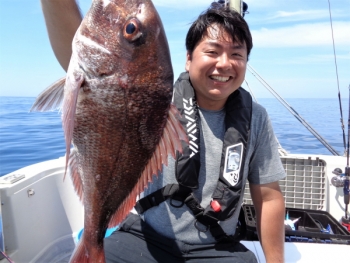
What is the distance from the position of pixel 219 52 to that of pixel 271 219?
143cm

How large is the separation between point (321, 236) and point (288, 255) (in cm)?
62

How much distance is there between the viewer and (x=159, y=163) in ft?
5.24

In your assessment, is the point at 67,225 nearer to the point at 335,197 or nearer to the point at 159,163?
the point at 159,163

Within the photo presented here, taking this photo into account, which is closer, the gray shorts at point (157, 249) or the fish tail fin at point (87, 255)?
the fish tail fin at point (87, 255)

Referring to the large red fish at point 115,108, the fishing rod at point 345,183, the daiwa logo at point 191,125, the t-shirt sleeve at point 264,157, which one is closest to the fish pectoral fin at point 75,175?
the large red fish at point 115,108

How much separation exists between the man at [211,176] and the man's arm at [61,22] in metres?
0.99

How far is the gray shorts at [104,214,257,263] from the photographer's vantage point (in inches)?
91.5

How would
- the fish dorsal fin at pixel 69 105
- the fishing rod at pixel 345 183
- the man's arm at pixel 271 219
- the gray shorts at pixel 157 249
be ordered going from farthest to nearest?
1. the fishing rod at pixel 345 183
2. the man's arm at pixel 271 219
3. the gray shorts at pixel 157 249
4. the fish dorsal fin at pixel 69 105

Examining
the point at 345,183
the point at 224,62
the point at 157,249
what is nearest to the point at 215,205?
the point at 157,249

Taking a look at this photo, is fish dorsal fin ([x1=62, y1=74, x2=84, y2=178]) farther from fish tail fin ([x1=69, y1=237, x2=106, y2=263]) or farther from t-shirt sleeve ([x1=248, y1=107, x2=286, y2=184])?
t-shirt sleeve ([x1=248, y1=107, x2=286, y2=184])

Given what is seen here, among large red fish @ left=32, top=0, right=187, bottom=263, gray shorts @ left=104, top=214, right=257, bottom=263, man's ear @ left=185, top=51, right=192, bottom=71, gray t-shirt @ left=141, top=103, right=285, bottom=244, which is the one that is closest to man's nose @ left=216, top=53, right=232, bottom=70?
man's ear @ left=185, top=51, right=192, bottom=71

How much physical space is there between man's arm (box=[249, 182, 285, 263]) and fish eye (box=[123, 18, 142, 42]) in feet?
5.63

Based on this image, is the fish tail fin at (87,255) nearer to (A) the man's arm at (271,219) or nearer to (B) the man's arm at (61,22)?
(B) the man's arm at (61,22)

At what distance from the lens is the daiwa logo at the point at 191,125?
8.06 ft
